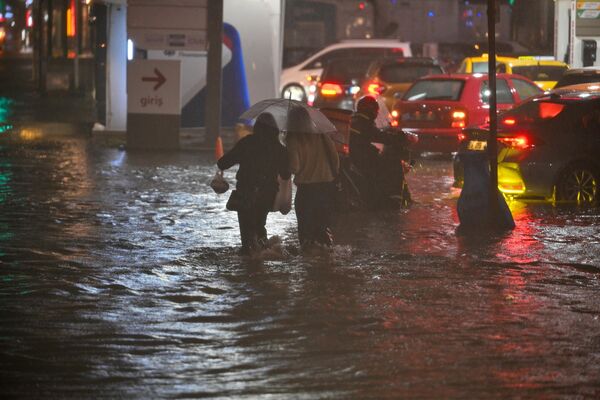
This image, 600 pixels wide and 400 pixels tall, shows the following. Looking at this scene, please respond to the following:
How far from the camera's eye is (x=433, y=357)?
7824mm

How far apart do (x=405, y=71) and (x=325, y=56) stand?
9215 mm

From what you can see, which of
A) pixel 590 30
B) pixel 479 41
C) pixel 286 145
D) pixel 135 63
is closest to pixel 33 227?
pixel 286 145

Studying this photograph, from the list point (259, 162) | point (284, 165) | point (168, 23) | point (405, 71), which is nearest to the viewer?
point (259, 162)

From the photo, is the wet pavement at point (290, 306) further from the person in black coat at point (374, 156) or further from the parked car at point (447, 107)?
the parked car at point (447, 107)

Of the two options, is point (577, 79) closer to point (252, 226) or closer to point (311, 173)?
point (311, 173)

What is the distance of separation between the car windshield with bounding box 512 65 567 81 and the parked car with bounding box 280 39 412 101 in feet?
21.2

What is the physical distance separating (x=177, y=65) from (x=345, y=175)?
27.5ft

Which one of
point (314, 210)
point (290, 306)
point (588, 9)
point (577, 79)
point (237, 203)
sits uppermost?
point (588, 9)

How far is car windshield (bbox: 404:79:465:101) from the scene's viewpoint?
22.2m

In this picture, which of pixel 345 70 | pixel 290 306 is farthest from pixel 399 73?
pixel 290 306

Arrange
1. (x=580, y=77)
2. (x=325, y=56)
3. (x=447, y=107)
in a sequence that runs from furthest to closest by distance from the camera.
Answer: (x=325, y=56) → (x=580, y=77) → (x=447, y=107)

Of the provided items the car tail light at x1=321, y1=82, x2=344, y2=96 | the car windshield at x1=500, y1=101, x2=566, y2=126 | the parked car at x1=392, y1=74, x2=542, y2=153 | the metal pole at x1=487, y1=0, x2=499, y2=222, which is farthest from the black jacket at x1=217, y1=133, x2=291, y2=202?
the car tail light at x1=321, y1=82, x2=344, y2=96

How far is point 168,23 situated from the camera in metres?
22.8

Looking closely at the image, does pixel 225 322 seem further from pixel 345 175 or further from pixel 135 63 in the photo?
pixel 135 63
